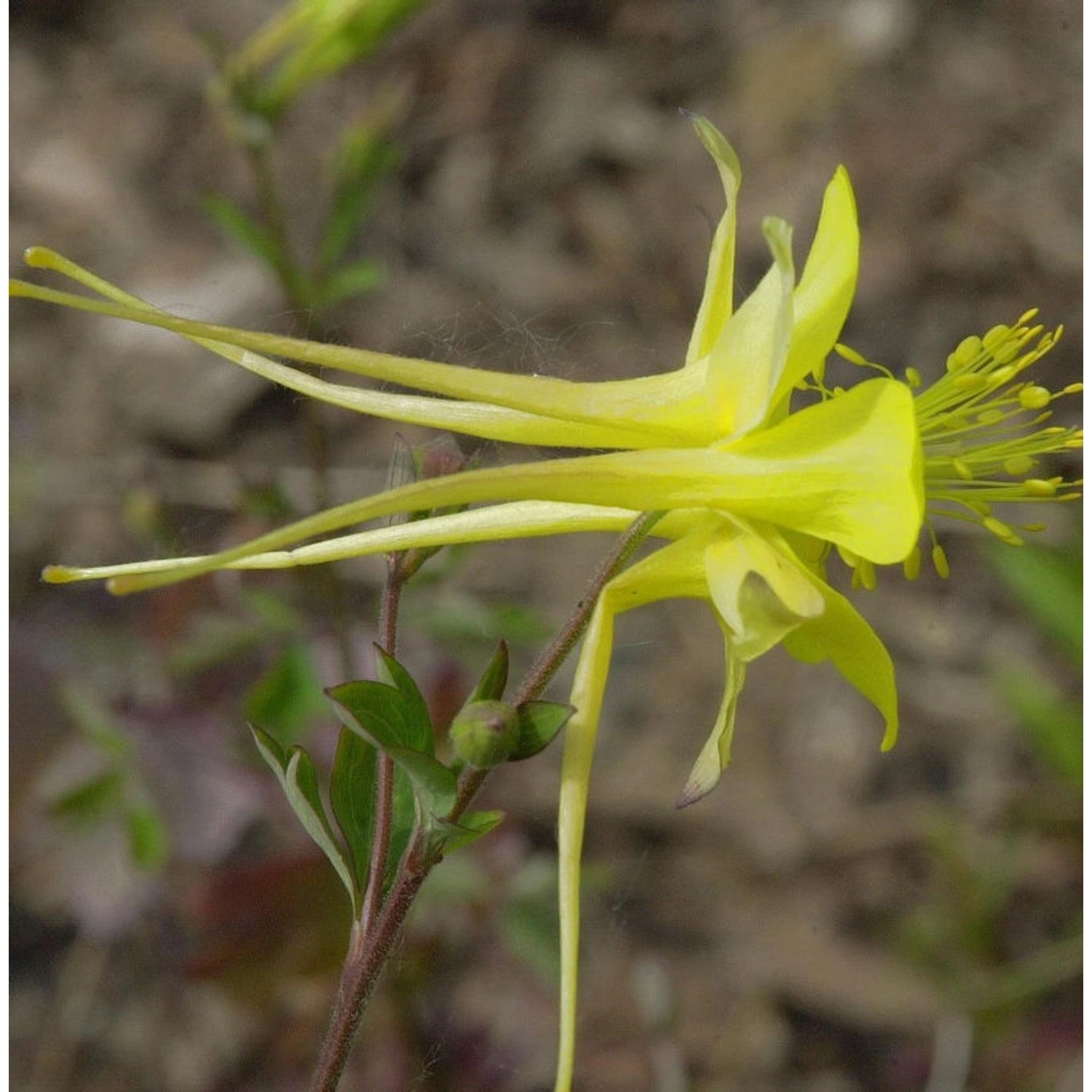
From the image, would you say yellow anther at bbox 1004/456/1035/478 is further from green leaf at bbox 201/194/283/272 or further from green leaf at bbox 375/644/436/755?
green leaf at bbox 201/194/283/272

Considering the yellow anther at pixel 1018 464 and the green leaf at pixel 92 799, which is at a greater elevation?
the yellow anther at pixel 1018 464

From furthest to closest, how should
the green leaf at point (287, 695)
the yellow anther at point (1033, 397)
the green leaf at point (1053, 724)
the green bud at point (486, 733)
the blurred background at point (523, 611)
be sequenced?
the green leaf at point (1053, 724) < the blurred background at point (523, 611) < the green leaf at point (287, 695) < the yellow anther at point (1033, 397) < the green bud at point (486, 733)

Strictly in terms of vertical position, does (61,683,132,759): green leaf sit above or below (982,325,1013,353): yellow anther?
below

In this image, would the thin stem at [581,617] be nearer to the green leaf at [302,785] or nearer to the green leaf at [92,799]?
the green leaf at [302,785]

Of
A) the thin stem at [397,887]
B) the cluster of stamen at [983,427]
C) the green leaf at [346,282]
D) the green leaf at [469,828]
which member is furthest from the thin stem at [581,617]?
the green leaf at [346,282]

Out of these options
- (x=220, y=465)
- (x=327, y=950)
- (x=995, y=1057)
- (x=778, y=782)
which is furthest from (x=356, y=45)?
(x=995, y=1057)

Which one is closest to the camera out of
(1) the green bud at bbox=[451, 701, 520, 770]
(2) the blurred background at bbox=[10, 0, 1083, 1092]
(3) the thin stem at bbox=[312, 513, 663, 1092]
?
(1) the green bud at bbox=[451, 701, 520, 770]

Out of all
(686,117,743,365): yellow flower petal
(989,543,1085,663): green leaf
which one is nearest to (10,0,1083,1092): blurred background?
(989,543,1085,663): green leaf

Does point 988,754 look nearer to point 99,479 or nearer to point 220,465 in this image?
point 220,465
